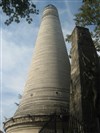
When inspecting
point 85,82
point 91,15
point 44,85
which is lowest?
point 85,82

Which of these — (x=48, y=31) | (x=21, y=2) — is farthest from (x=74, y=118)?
(x=48, y=31)

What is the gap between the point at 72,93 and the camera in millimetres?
12109

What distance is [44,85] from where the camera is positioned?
48.8 ft

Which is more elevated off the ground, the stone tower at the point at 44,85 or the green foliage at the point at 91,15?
the green foliage at the point at 91,15

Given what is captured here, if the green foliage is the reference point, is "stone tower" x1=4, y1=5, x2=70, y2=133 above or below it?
below

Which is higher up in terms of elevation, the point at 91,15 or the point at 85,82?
the point at 91,15

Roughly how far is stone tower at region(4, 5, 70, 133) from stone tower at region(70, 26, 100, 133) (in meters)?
2.00

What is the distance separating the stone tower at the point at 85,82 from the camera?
10.9 metres

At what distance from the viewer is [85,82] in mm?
11773

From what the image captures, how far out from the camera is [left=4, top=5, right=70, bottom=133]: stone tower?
13516 mm

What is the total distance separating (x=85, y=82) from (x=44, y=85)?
3461mm

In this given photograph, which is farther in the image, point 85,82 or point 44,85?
point 44,85

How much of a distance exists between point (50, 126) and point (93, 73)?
2678 mm

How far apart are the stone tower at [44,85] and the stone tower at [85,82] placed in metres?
2.00
